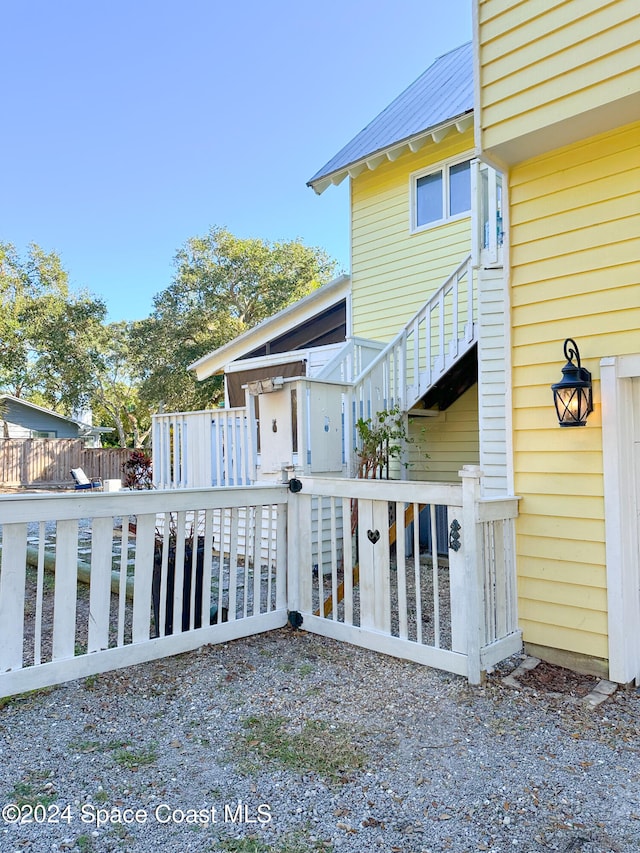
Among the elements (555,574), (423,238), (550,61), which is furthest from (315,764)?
(423,238)

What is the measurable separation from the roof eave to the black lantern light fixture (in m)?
5.09

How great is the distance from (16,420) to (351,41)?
18.7m

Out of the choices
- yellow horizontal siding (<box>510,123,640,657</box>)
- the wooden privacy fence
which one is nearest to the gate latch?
yellow horizontal siding (<box>510,123,640,657</box>)

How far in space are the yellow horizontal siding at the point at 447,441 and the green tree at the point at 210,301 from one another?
39.1 feet

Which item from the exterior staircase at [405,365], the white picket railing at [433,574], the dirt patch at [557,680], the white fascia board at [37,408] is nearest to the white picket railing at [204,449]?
the exterior staircase at [405,365]

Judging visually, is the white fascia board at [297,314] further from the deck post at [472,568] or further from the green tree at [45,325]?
the green tree at [45,325]

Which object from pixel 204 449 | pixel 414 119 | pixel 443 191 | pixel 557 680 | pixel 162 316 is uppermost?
pixel 414 119

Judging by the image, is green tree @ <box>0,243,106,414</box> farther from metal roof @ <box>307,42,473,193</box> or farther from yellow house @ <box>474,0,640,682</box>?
yellow house @ <box>474,0,640,682</box>

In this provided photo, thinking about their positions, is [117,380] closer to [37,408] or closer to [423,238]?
[37,408]

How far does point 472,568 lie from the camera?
3.09 metres

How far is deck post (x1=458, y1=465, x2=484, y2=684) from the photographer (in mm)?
3080

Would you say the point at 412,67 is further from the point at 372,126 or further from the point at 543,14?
the point at 543,14

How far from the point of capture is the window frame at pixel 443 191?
7301mm

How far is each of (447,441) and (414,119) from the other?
4710mm
